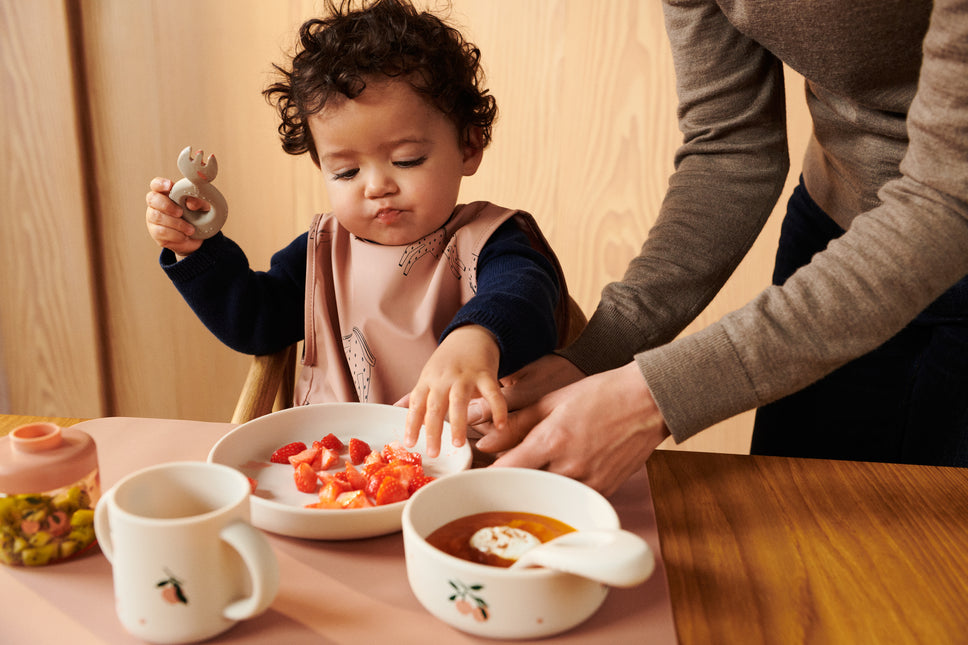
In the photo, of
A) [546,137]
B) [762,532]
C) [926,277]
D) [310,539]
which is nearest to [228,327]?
[310,539]

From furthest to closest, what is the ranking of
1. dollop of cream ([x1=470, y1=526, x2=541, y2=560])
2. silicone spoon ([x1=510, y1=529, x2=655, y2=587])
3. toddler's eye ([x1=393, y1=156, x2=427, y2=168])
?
1. toddler's eye ([x1=393, y1=156, x2=427, y2=168])
2. dollop of cream ([x1=470, y1=526, x2=541, y2=560])
3. silicone spoon ([x1=510, y1=529, x2=655, y2=587])

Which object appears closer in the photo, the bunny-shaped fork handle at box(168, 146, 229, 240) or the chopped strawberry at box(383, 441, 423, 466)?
the chopped strawberry at box(383, 441, 423, 466)

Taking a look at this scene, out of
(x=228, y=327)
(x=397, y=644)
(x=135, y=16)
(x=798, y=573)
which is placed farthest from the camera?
(x=135, y=16)

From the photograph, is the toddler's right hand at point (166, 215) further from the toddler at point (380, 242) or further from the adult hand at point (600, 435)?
the adult hand at point (600, 435)

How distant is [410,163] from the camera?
123cm

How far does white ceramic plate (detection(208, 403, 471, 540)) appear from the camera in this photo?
72 centimetres

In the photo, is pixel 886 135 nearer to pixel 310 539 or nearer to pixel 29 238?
pixel 310 539

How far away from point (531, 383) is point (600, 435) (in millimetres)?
201

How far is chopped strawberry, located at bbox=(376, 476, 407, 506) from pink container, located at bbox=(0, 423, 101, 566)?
10.7 inches

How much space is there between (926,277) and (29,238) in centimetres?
243

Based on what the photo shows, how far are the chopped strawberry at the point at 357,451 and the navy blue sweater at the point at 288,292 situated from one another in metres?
0.21

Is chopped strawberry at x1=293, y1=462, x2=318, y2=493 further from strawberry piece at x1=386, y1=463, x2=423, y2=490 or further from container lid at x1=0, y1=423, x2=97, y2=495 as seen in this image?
container lid at x1=0, y1=423, x2=97, y2=495

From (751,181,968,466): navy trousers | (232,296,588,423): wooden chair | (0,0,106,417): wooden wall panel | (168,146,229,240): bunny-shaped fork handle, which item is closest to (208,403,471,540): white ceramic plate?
(232,296,588,423): wooden chair

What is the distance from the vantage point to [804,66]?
1066 millimetres
